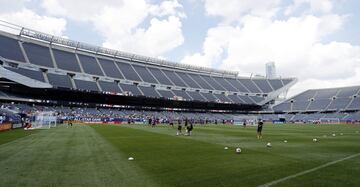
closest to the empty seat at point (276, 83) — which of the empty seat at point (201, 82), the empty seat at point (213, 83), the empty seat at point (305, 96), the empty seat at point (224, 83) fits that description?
the empty seat at point (305, 96)

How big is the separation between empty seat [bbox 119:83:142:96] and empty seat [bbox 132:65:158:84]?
28.6 ft

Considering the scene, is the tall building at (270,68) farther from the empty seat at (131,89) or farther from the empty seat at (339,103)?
the empty seat at (131,89)

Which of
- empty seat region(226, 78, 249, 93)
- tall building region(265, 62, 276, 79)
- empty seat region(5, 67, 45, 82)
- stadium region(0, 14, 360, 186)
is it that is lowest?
stadium region(0, 14, 360, 186)

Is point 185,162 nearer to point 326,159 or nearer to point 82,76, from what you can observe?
point 326,159

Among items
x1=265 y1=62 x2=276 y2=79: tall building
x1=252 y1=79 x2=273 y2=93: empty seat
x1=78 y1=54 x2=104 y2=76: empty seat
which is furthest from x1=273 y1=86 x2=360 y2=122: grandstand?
x1=78 y1=54 x2=104 y2=76: empty seat

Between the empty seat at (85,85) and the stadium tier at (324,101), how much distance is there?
7967 cm

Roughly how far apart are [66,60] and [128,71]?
23.0 metres

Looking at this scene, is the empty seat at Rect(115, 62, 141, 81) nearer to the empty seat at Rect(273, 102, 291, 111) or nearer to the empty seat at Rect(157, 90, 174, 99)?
the empty seat at Rect(157, 90, 174, 99)

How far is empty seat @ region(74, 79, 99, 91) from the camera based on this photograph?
3391 inches

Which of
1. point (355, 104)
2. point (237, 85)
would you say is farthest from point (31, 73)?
point (355, 104)

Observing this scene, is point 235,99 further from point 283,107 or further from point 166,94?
point 166,94

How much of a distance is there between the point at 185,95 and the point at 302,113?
5034cm

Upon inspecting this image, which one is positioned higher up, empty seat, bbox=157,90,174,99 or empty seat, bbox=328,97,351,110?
empty seat, bbox=157,90,174,99

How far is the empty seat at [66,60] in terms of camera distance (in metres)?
92.3
